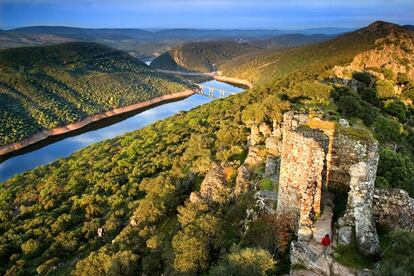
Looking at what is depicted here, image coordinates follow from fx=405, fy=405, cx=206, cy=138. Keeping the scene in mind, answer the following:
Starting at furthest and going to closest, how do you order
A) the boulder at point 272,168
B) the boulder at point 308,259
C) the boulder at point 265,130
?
the boulder at point 265,130, the boulder at point 272,168, the boulder at point 308,259

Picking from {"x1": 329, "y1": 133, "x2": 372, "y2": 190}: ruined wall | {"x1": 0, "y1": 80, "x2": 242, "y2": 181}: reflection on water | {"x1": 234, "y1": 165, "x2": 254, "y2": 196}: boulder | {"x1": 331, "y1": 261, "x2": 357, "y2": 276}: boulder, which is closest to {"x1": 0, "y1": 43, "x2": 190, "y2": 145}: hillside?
{"x1": 0, "y1": 80, "x2": 242, "y2": 181}: reflection on water

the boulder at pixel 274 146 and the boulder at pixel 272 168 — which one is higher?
the boulder at pixel 272 168

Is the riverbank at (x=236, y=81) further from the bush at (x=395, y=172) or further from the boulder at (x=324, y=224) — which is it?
the boulder at (x=324, y=224)

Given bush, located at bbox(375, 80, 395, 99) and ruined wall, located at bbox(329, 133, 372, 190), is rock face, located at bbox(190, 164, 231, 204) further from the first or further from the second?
bush, located at bbox(375, 80, 395, 99)

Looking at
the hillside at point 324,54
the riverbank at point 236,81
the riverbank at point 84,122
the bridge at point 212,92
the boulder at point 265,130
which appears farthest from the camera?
the riverbank at point 236,81

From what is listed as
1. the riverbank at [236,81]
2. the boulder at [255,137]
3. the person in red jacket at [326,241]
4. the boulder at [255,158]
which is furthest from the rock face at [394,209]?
the riverbank at [236,81]

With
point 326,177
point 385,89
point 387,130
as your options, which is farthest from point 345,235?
point 385,89

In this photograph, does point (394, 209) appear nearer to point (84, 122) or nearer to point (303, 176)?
point (303, 176)
